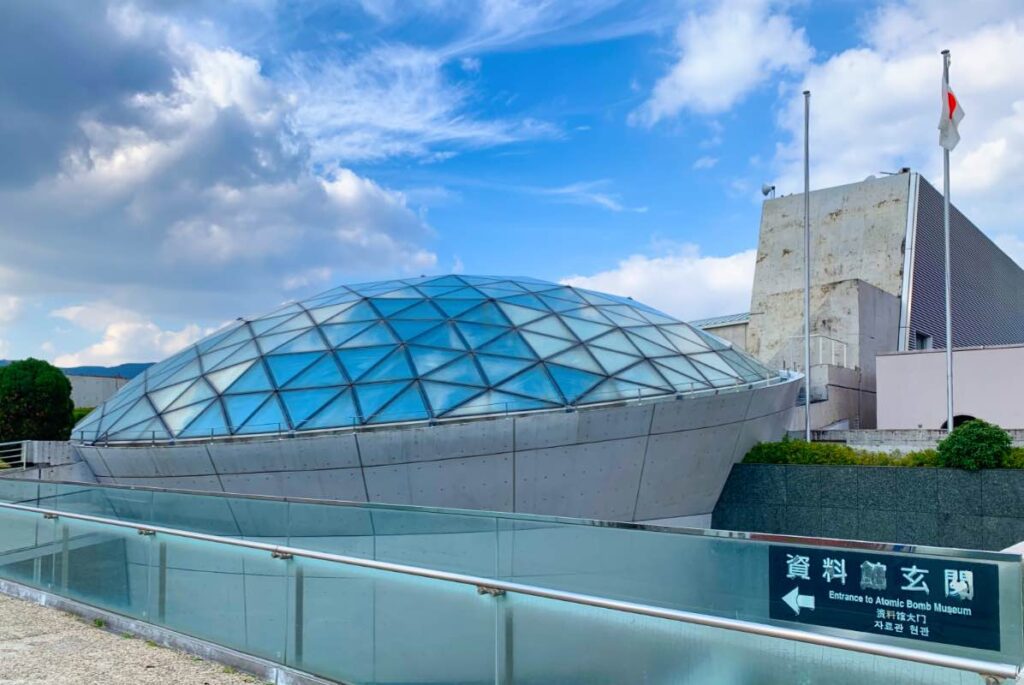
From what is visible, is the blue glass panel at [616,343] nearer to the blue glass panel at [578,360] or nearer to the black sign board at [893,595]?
the blue glass panel at [578,360]

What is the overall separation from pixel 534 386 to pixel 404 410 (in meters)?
2.80

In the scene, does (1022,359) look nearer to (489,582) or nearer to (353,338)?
(353,338)

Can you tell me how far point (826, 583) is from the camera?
7.52 metres

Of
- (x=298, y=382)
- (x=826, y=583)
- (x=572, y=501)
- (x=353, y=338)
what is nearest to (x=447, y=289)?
(x=353, y=338)

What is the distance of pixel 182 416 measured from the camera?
1948 centimetres

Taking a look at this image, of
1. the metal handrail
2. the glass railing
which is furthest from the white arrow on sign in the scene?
the metal handrail

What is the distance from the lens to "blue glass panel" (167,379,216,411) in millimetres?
19828

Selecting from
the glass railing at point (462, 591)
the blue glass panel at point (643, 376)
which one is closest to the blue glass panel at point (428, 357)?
the blue glass panel at point (643, 376)

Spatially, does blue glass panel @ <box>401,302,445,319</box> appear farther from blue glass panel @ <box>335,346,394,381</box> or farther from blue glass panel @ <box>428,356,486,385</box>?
blue glass panel @ <box>428,356,486,385</box>

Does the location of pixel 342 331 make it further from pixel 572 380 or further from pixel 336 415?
pixel 572 380

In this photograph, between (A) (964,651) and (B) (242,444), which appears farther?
(B) (242,444)

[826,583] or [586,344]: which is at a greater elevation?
[586,344]

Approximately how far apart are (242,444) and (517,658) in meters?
13.8

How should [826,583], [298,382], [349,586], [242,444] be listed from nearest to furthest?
[349,586]
[826,583]
[242,444]
[298,382]
